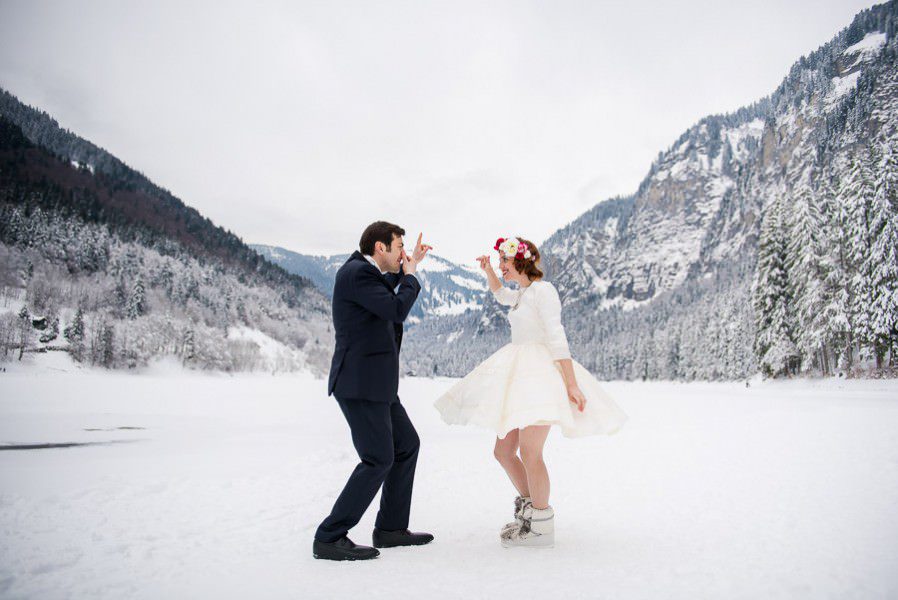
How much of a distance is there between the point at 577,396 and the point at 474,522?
1971 mm

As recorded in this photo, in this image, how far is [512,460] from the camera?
4492 millimetres

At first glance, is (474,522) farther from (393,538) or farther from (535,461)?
(535,461)

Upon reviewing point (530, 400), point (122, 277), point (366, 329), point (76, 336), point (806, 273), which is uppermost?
point (122, 277)

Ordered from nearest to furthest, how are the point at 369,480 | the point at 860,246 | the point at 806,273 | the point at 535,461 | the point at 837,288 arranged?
the point at 369,480 < the point at 535,461 < the point at 860,246 < the point at 837,288 < the point at 806,273

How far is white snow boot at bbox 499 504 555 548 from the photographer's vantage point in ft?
13.9

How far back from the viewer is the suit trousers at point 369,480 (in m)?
3.91

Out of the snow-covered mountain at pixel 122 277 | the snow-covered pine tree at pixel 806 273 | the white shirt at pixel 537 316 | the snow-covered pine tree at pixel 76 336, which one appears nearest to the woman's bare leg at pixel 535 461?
the white shirt at pixel 537 316

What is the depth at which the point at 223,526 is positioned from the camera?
4828mm

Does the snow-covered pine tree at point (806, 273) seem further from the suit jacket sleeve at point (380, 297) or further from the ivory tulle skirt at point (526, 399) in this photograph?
the suit jacket sleeve at point (380, 297)

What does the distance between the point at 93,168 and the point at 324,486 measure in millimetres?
204862

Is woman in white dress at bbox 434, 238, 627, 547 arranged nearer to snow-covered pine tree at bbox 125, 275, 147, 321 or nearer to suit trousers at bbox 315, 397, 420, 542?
suit trousers at bbox 315, 397, 420, 542

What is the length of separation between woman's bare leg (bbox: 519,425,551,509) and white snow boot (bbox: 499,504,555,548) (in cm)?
7

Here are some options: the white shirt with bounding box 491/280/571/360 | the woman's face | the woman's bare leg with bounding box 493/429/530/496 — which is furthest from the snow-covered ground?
the woman's face

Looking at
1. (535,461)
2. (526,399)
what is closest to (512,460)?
(535,461)
